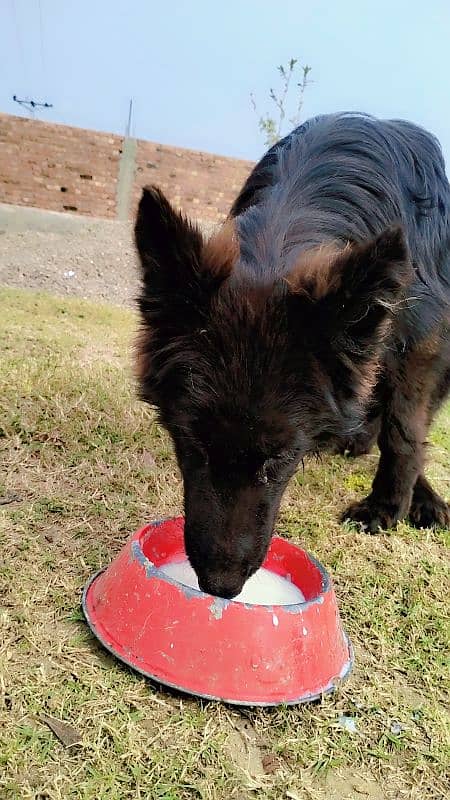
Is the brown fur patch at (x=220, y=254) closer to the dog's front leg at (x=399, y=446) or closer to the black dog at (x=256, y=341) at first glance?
the black dog at (x=256, y=341)

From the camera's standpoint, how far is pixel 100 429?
4.10 metres

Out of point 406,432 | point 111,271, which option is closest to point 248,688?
point 406,432

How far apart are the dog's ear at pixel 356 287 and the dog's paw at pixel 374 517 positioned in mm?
1488

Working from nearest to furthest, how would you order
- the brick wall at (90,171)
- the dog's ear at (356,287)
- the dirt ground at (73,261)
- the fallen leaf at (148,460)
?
1. the dog's ear at (356,287)
2. the fallen leaf at (148,460)
3. the dirt ground at (73,261)
4. the brick wall at (90,171)

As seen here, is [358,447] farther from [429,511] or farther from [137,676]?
[137,676]

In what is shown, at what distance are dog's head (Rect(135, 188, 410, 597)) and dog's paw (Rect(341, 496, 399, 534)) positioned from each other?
132 centimetres

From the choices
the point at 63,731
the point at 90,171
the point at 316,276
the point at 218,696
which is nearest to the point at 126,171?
the point at 90,171

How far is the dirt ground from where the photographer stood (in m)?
10.4

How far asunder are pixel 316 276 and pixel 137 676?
143cm

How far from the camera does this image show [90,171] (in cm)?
1155

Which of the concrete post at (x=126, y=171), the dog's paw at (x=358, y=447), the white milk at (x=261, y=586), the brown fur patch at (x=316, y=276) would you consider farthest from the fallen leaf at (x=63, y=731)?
the concrete post at (x=126, y=171)

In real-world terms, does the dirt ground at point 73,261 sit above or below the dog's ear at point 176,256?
below

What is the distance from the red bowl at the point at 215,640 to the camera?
2.18 meters

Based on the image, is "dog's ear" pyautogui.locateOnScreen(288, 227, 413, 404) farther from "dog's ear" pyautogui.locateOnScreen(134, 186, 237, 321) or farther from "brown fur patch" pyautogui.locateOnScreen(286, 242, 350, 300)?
"dog's ear" pyautogui.locateOnScreen(134, 186, 237, 321)
